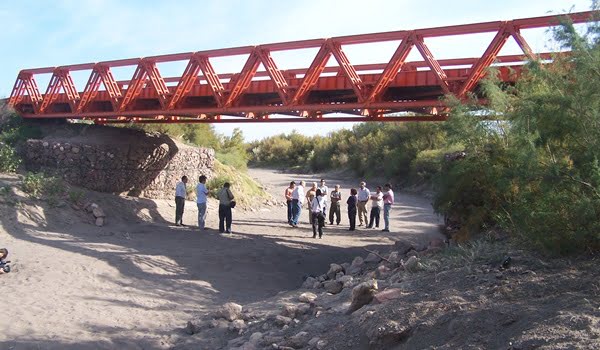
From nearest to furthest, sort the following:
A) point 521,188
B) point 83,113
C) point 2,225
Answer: point 521,188, point 2,225, point 83,113

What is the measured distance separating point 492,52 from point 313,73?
15.3ft

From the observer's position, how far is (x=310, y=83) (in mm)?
15906

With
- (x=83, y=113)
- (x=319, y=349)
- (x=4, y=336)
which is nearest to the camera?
(x=319, y=349)

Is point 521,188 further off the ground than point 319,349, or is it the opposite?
point 521,188

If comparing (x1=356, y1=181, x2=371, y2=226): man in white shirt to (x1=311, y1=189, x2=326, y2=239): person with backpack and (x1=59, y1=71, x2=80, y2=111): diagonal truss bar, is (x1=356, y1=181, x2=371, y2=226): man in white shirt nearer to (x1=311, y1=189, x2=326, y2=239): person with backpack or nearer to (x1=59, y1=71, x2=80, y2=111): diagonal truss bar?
(x1=311, y1=189, x2=326, y2=239): person with backpack

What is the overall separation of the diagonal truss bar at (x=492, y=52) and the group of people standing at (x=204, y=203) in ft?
25.4

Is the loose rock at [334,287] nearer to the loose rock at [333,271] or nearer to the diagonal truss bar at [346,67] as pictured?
the loose rock at [333,271]

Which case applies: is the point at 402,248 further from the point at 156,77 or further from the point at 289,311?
the point at 156,77

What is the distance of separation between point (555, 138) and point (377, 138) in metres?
43.5

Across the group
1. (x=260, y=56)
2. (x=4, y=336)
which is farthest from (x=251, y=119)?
(x=4, y=336)

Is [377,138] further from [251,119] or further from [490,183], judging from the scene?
[490,183]

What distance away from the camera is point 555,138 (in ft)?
25.3

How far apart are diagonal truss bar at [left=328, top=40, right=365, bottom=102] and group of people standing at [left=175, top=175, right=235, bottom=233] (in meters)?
5.15

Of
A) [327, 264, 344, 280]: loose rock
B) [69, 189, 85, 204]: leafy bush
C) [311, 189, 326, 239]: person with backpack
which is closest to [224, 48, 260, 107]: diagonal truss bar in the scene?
[311, 189, 326, 239]: person with backpack
